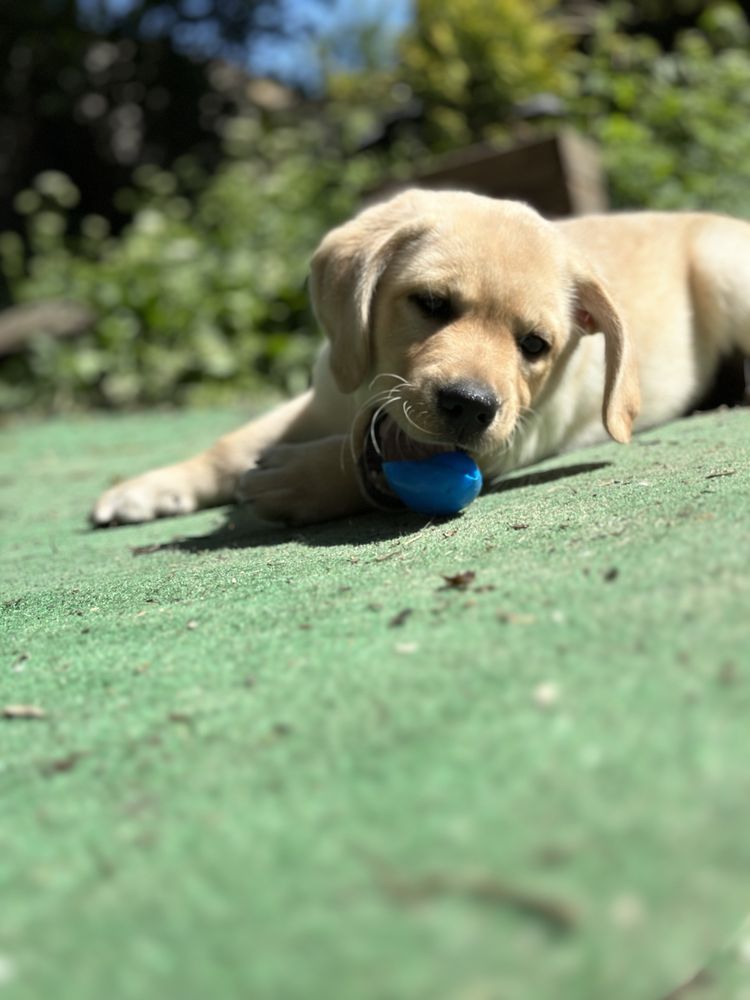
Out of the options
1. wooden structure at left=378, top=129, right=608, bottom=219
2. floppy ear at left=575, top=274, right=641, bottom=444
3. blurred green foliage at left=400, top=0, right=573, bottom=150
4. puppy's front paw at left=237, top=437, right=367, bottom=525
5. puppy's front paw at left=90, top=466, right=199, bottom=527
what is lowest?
puppy's front paw at left=90, top=466, right=199, bottom=527

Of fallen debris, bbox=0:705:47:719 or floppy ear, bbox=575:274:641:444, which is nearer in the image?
fallen debris, bbox=0:705:47:719

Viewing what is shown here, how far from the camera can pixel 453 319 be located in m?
3.03

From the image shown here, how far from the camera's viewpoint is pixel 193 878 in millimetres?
1229

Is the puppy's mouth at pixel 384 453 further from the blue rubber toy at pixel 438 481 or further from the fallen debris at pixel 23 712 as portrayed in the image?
the fallen debris at pixel 23 712

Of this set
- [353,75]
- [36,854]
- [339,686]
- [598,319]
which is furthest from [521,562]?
[353,75]

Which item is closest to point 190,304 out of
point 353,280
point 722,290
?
point 722,290

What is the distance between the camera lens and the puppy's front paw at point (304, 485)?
3.19 m

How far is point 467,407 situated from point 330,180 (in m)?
8.44

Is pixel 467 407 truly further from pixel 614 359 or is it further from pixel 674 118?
pixel 674 118

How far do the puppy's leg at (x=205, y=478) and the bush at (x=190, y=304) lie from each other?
15.8ft

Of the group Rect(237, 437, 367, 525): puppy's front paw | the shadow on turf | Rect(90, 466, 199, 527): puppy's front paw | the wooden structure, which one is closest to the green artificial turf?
the shadow on turf

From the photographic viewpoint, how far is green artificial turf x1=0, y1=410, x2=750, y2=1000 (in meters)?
1.12

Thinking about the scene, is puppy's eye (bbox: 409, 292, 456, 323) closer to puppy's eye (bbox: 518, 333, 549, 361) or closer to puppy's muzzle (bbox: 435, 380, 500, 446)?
puppy's eye (bbox: 518, 333, 549, 361)

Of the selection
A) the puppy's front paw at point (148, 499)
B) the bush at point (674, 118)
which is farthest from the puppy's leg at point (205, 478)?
the bush at point (674, 118)
